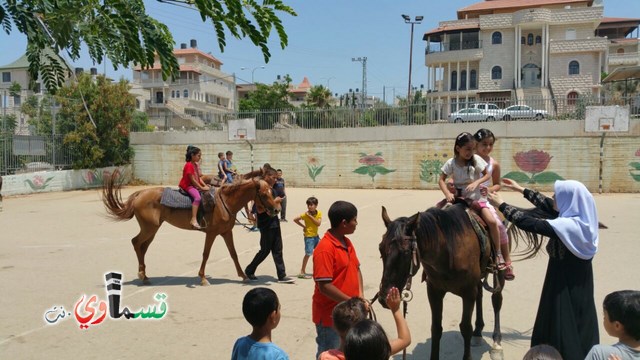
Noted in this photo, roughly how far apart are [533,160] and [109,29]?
24390 millimetres

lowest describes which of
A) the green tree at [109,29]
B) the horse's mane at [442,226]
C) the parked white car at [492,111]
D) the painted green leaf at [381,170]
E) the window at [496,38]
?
the painted green leaf at [381,170]

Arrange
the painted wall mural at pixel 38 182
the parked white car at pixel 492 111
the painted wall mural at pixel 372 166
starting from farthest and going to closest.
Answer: the painted wall mural at pixel 372 166, the parked white car at pixel 492 111, the painted wall mural at pixel 38 182

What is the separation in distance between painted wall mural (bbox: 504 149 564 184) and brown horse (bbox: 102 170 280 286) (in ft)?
61.3

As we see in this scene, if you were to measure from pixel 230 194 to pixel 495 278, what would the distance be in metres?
4.72

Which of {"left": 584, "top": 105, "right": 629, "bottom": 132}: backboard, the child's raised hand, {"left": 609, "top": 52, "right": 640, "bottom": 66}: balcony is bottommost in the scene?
the child's raised hand

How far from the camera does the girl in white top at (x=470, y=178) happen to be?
5.43 meters

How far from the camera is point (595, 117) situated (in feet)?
76.3

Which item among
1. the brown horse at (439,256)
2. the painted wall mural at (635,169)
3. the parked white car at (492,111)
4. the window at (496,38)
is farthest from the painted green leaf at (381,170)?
the window at (496,38)

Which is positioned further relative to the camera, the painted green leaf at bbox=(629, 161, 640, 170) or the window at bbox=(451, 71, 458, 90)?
A: the window at bbox=(451, 71, 458, 90)

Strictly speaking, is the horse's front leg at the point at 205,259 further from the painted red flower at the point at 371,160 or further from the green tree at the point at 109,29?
the painted red flower at the point at 371,160

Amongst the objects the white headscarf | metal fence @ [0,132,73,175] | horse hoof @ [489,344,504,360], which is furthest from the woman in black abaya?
metal fence @ [0,132,73,175]

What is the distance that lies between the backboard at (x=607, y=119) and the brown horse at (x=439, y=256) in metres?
21.0

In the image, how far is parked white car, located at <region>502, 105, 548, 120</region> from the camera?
82.7 feet

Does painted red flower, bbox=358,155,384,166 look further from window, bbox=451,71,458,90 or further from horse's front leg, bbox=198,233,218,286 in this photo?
window, bbox=451,71,458,90
